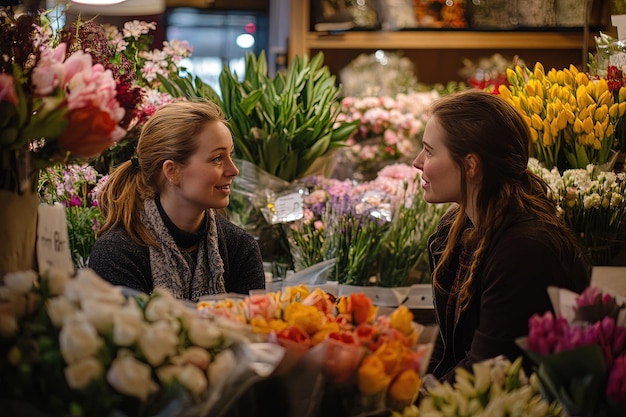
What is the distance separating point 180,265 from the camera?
2.28 m

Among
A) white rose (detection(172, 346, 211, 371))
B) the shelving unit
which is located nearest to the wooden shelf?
the shelving unit

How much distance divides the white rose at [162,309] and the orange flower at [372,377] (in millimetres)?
281

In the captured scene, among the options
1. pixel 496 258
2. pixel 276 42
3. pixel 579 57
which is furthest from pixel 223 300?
pixel 276 42

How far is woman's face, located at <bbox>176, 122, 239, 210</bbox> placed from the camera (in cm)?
231

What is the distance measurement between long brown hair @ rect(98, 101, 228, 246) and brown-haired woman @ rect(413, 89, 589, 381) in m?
0.63

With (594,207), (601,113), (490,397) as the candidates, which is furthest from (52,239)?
(601,113)

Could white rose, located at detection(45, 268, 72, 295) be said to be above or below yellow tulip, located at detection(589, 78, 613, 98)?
below

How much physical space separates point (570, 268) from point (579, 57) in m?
3.13

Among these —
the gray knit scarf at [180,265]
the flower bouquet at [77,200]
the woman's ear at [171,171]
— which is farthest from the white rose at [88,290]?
the flower bouquet at [77,200]

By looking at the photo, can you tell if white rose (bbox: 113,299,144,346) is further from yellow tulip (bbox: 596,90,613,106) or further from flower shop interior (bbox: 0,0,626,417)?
yellow tulip (bbox: 596,90,613,106)

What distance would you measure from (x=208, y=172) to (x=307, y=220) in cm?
62

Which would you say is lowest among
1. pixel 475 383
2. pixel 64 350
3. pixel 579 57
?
pixel 475 383

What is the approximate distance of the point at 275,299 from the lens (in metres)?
1.49

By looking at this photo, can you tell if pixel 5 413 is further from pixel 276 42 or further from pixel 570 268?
pixel 276 42
